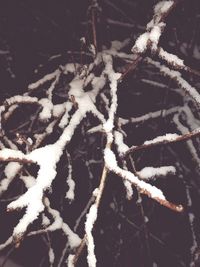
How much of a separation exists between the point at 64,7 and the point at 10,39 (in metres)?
0.39

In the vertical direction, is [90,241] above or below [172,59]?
below

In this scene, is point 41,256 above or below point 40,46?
below

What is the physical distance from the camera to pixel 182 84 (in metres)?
1.18

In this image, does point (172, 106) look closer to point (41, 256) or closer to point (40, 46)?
point (40, 46)

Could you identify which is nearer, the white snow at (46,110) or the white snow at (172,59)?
the white snow at (172,59)

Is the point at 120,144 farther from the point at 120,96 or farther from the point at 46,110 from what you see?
the point at 120,96

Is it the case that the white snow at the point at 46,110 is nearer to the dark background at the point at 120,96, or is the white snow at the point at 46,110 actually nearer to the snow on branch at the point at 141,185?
the snow on branch at the point at 141,185

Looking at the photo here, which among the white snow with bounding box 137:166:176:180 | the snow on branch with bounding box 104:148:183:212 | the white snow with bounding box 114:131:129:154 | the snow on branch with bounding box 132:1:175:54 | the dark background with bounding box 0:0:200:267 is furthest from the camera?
the dark background with bounding box 0:0:200:267

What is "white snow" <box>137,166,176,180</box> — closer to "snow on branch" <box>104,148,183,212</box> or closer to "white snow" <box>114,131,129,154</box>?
"white snow" <box>114,131,129,154</box>

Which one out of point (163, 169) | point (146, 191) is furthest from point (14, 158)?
point (163, 169)

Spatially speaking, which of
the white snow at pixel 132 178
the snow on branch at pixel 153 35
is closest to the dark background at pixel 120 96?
the snow on branch at pixel 153 35

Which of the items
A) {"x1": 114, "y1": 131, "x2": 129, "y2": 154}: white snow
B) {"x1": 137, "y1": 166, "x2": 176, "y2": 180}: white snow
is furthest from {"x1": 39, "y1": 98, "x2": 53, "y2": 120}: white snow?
{"x1": 137, "y1": 166, "x2": 176, "y2": 180}: white snow

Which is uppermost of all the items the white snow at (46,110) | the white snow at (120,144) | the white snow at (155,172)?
the white snow at (46,110)

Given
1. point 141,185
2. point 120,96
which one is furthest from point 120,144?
point 120,96
